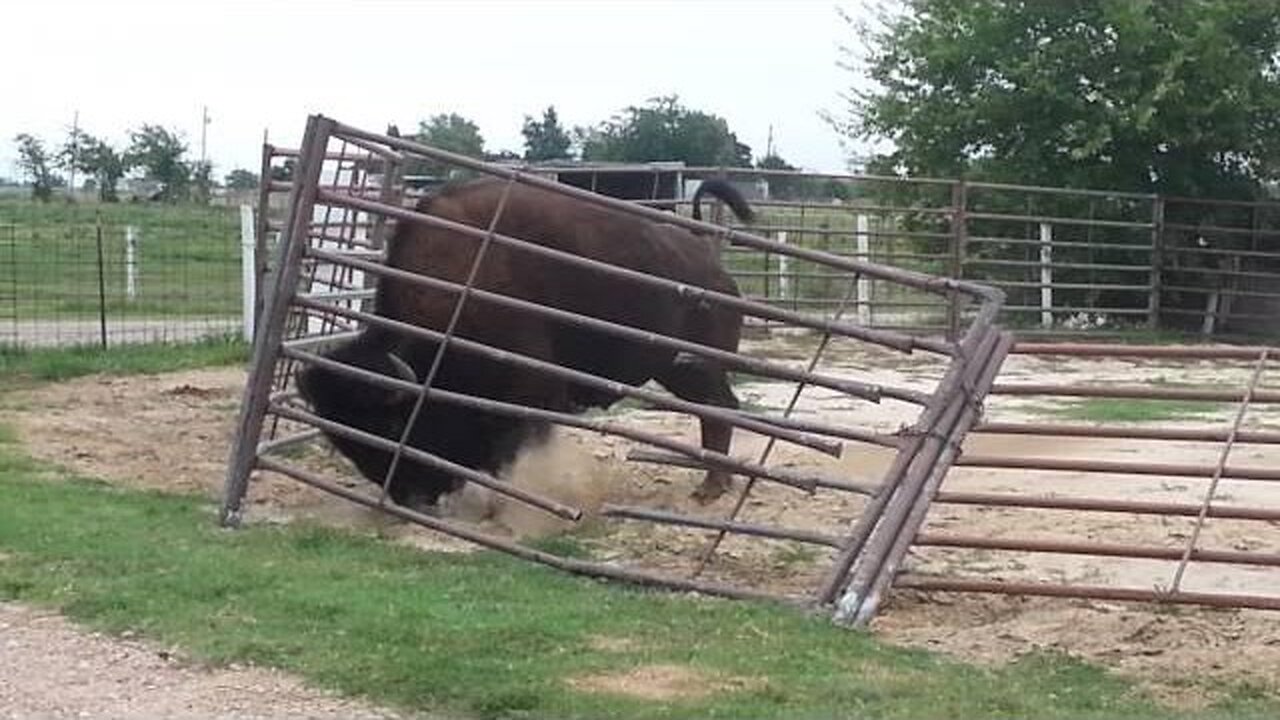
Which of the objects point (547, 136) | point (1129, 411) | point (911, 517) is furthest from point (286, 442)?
point (547, 136)

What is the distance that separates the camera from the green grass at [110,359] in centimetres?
Answer: 1362

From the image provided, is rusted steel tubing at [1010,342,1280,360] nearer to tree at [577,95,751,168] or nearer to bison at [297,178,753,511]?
bison at [297,178,753,511]

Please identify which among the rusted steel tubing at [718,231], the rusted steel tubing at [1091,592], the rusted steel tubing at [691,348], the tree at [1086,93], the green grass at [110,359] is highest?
the tree at [1086,93]

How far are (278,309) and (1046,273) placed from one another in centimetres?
1565

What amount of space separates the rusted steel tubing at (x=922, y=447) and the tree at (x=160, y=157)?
38.4m

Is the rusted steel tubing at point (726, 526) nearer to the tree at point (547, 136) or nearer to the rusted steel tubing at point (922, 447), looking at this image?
the rusted steel tubing at point (922, 447)

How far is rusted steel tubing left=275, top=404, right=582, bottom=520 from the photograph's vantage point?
7.34 metres

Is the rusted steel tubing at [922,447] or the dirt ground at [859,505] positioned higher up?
the rusted steel tubing at [922,447]

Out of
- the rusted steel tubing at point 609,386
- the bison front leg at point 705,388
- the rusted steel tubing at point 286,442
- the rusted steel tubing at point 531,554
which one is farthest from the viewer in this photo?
the bison front leg at point 705,388

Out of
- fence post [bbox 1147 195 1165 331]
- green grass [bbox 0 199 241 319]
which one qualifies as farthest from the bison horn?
fence post [bbox 1147 195 1165 331]

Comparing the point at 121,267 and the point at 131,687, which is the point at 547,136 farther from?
the point at 131,687

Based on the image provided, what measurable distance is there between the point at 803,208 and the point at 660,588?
1341 cm

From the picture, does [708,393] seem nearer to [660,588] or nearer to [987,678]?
[660,588]

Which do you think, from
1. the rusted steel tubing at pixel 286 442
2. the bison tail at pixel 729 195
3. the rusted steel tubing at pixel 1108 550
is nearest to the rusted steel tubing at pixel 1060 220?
the bison tail at pixel 729 195
